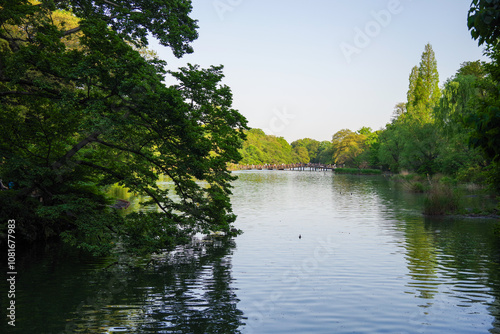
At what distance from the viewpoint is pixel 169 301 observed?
1066cm

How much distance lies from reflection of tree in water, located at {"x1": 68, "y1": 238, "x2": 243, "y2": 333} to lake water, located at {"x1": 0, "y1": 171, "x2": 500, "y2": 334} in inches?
1.2

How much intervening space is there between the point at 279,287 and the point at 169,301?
3486mm

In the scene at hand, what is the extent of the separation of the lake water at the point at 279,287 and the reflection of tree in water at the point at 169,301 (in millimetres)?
31

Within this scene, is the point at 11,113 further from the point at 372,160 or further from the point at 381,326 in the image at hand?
the point at 372,160

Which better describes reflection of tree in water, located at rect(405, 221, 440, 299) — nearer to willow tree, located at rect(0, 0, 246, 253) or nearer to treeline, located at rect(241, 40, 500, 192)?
treeline, located at rect(241, 40, 500, 192)

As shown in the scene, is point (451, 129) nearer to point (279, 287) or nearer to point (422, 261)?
point (422, 261)

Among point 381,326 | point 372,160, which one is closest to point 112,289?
point 381,326

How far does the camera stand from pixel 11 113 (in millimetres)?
14633

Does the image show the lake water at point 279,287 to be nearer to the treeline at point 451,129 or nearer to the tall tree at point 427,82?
the treeline at point 451,129

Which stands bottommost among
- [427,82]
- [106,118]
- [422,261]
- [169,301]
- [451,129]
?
[422,261]

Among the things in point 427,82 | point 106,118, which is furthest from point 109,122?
point 427,82

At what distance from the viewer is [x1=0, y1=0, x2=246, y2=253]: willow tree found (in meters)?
12.0

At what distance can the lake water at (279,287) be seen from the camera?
29.9 ft

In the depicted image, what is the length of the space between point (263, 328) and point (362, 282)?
5013 mm
